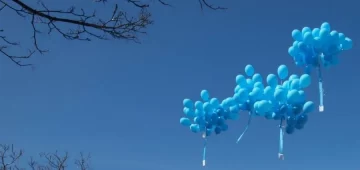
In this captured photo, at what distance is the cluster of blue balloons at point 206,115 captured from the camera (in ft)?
21.0

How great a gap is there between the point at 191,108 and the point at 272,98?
53.9 inches

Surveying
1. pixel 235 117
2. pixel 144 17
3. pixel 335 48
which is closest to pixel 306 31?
pixel 335 48

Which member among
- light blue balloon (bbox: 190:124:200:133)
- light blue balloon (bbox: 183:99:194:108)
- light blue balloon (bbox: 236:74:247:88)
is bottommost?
light blue balloon (bbox: 190:124:200:133)

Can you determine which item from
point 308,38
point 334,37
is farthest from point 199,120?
point 334,37

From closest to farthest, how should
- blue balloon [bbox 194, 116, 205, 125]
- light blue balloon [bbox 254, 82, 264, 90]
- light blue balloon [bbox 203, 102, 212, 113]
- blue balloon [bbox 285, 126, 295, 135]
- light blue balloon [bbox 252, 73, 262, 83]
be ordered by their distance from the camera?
1. blue balloon [bbox 285, 126, 295, 135]
2. light blue balloon [bbox 254, 82, 264, 90]
3. light blue balloon [bbox 252, 73, 262, 83]
4. light blue balloon [bbox 203, 102, 212, 113]
5. blue balloon [bbox 194, 116, 205, 125]

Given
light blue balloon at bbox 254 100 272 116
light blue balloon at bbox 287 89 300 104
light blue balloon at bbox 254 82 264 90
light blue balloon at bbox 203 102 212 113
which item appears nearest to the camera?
light blue balloon at bbox 287 89 300 104

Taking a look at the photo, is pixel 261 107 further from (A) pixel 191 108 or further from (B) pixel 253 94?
(A) pixel 191 108

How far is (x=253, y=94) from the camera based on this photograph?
19.3 feet

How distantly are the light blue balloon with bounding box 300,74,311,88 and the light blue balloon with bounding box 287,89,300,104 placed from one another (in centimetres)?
14

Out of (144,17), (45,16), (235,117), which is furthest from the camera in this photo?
(235,117)

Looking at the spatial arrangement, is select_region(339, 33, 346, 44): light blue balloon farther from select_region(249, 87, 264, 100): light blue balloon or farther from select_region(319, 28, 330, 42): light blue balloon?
select_region(249, 87, 264, 100): light blue balloon

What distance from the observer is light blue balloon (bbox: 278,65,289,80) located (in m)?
5.86

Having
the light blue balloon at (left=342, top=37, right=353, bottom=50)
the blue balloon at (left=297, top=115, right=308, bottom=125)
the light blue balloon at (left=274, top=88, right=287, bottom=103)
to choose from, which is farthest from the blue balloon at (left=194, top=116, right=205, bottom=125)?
the light blue balloon at (left=342, top=37, right=353, bottom=50)

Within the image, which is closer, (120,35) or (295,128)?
(120,35)
